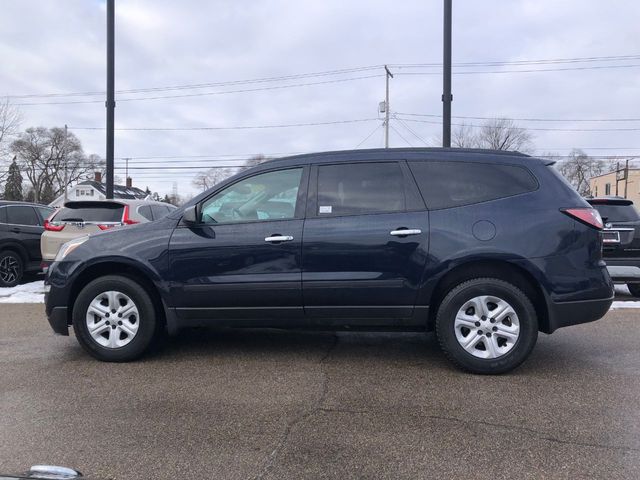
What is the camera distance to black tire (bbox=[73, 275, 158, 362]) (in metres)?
4.74

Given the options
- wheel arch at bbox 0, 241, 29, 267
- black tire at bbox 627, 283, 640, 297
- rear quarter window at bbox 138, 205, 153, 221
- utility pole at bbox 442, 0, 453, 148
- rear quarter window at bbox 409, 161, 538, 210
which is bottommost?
black tire at bbox 627, 283, 640, 297

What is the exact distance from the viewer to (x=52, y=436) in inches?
131

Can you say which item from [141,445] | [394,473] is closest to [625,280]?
[394,473]

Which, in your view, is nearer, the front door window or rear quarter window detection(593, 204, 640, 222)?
the front door window

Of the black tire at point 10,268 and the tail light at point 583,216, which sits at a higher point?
the tail light at point 583,216

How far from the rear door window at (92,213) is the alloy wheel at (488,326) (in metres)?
6.30

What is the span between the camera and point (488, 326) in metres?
4.34

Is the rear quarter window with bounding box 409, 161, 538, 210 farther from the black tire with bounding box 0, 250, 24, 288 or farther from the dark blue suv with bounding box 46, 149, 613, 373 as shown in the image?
the black tire with bounding box 0, 250, 24, 288

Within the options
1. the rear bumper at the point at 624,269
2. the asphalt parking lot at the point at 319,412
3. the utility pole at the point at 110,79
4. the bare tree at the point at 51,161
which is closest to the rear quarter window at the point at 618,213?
the rear bumper at the point at 624,269

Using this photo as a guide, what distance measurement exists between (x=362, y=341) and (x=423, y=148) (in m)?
2.17

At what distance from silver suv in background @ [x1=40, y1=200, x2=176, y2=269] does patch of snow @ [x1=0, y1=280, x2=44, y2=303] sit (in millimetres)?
559

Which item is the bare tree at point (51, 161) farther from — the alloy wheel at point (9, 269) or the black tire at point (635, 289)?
the black tire at point (635, 289)

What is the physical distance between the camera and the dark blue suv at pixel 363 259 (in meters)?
4.33

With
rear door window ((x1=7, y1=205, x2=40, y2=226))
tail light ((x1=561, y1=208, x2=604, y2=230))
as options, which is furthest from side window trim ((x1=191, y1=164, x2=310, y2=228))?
rear door window ((x1=7, y1=205, x2=40, y2=226))
